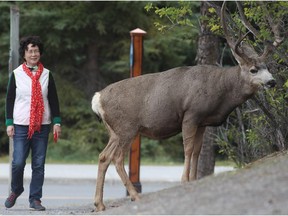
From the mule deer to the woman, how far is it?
23.4 inches

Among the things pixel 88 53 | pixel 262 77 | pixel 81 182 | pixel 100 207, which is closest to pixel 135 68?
pixel 262 77

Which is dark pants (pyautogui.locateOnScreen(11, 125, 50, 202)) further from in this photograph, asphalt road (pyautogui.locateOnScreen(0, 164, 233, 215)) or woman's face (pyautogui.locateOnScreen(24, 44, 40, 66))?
asphalt road (pyautogui.locateOnScreen(0, 164, 233, 215))

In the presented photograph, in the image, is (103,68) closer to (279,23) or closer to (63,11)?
(63,11)

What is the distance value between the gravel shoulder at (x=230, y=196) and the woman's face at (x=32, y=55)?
2.66 m

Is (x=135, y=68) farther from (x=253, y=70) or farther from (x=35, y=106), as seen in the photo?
(x=253, y=70)

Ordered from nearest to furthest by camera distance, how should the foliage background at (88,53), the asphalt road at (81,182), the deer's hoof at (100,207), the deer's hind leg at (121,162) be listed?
1. the deer's hoof at (100,207)
2. the deer's hind leg at (121,162)
3. the asphalt road at (81,182)
4. the foliage background at (88,53)

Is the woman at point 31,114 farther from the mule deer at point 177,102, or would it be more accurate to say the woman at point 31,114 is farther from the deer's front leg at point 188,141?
the deer's front leg at point 188,141

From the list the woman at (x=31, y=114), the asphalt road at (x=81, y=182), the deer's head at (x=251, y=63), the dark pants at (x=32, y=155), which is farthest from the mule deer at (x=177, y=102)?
the asphalt road at (x=81, y=182)

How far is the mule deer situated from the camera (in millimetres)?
10477

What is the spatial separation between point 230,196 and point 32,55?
4.03 metres

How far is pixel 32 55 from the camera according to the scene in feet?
35.9

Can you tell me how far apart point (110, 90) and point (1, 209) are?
196cm

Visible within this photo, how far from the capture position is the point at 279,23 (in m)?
10.9

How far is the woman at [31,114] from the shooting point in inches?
424
